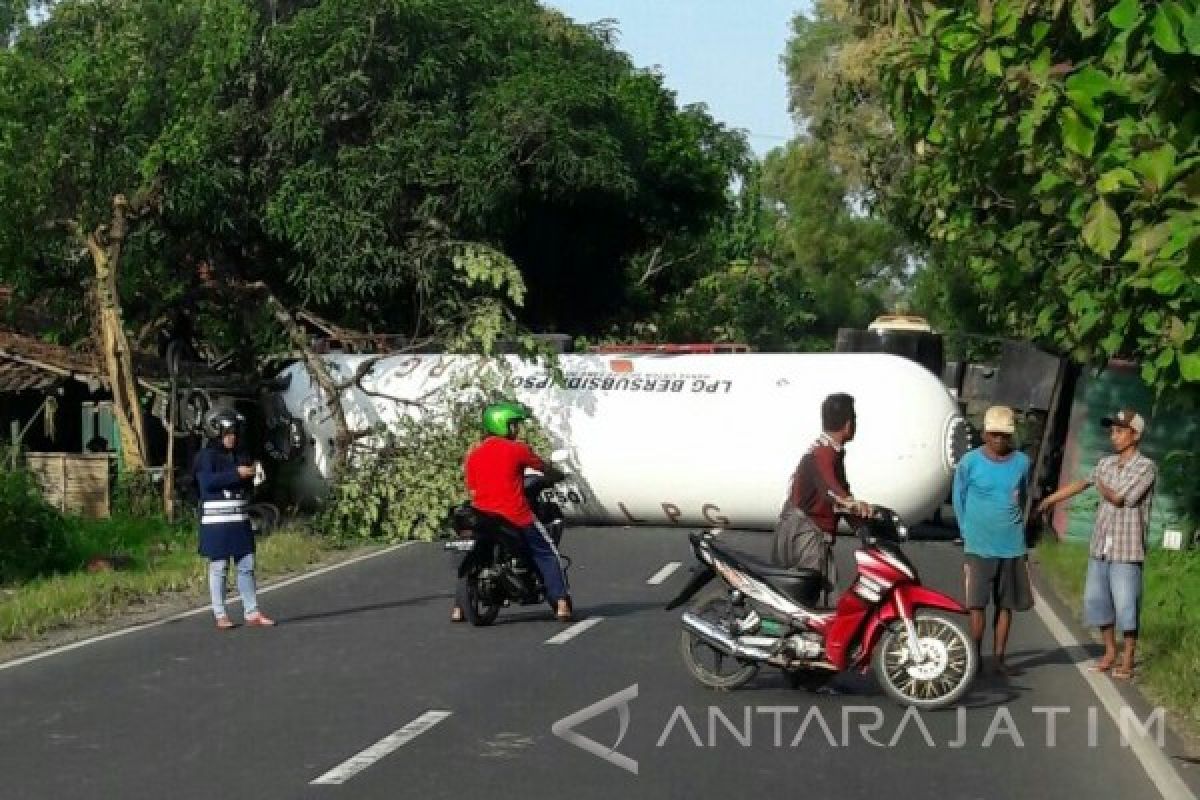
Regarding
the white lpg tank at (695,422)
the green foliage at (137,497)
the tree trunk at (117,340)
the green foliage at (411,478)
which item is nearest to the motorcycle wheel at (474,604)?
the green foliage at (411,478)

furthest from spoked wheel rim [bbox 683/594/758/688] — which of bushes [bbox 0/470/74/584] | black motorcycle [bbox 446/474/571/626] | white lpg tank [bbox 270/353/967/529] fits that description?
white lpg tank [bbox 270/353/967/529]

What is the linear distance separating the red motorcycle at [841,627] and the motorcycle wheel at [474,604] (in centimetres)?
334

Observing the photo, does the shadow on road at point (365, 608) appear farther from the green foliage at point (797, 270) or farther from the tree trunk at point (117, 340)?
the green foliage at point (797, 270)

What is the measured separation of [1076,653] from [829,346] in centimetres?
4393

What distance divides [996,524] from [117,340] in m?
14.2

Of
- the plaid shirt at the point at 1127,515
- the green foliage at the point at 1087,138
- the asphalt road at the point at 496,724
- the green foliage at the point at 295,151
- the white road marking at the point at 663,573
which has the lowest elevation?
the white road marking at the point at 663,573

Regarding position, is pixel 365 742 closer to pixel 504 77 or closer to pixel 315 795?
pixel 315 795

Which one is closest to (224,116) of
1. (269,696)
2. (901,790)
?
(269,696)

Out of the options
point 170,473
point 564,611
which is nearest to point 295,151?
point 170,473

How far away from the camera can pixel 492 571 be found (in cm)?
1451

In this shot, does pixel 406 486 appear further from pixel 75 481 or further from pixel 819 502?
pixel 819 502

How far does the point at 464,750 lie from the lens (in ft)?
31.1

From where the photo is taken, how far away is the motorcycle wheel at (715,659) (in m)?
11.3

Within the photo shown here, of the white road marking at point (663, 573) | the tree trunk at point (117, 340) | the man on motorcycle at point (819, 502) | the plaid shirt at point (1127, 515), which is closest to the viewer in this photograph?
the man on motorcycle at point (819, 502)
